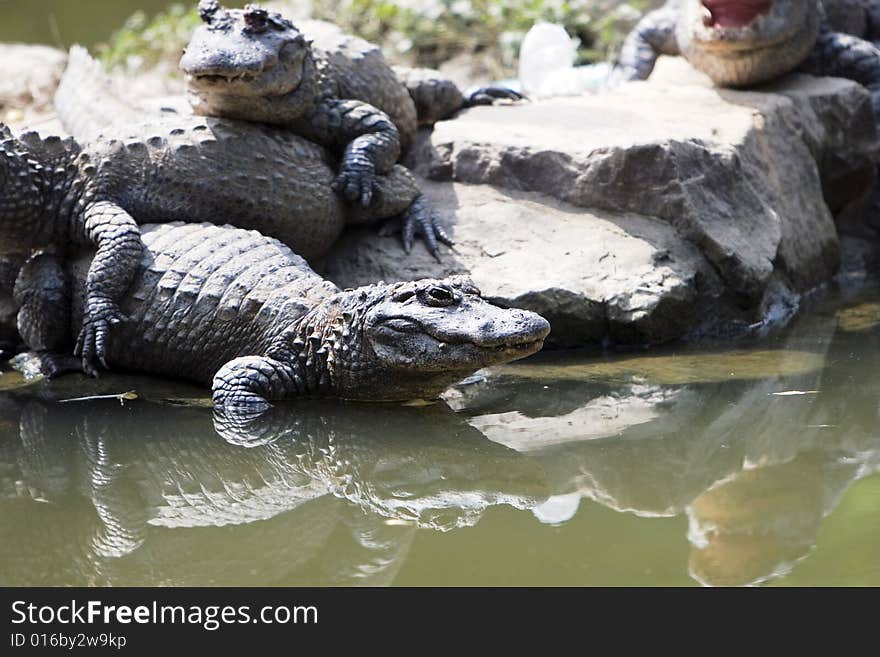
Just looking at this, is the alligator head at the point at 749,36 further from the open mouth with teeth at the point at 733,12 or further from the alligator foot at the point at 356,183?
the alligator foot at the point at 356,183

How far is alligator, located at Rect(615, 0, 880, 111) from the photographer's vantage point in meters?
6.90

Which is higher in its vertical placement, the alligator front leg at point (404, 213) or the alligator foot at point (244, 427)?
the alligator front leg at point (404, 213)

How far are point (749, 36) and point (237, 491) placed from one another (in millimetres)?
4656

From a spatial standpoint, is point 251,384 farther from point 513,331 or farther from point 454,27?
point 454,27

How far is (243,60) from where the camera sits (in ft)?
17.0

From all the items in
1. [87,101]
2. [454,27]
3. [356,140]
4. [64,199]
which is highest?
[356,140]

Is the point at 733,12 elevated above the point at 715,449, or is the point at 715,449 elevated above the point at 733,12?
the point at 733,12

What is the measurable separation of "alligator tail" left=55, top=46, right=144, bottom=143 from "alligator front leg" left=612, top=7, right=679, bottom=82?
345cm

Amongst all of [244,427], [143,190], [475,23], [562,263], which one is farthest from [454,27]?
[244,427]

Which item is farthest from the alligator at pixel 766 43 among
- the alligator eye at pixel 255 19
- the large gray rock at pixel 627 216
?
the alligator eye at pixel 255 19

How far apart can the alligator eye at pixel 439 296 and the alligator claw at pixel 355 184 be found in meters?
1.31

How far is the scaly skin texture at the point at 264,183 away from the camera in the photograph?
520cm

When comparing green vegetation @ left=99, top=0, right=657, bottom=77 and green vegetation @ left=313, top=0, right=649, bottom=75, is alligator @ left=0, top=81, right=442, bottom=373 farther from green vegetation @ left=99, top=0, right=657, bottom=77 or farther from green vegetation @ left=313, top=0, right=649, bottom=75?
green vegetation @ left=313, top=0, right=649, bottom=75

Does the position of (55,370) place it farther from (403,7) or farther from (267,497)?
(403,7)
